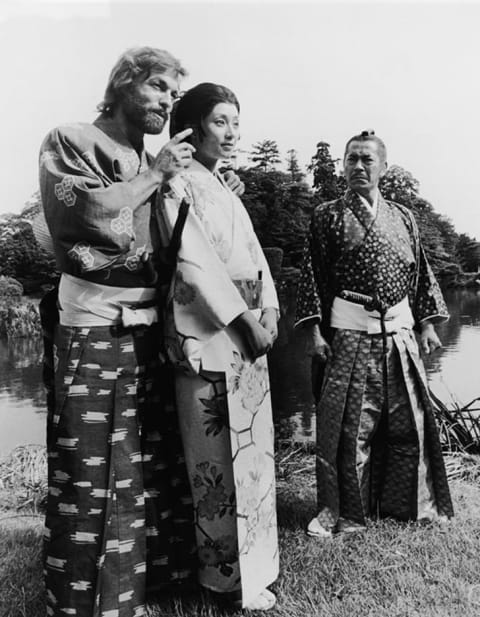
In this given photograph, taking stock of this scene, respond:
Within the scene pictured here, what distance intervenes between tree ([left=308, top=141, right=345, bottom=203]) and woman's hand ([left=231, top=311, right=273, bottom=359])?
2.50 metres

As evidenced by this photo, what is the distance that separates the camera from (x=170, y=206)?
182 centimetres

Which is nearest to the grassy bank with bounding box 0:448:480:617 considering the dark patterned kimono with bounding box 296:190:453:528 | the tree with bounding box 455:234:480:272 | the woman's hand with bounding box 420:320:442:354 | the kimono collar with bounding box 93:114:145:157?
the dark patterned kimono with bounding box 296:190:453:528

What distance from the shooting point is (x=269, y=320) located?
205cm

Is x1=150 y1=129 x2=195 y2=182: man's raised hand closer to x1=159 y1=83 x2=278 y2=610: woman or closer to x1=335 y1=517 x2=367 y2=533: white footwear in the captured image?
x1=159 y1=83 x2=278 y2=610: woman

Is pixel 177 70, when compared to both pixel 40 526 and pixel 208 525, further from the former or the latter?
pixel 40 526

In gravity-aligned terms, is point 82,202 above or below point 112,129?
below

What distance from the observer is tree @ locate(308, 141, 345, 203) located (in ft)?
13.8

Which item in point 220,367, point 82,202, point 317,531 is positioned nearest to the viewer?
point 82,202

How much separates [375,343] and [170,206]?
1262 millimetres

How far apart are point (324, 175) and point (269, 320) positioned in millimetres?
2485

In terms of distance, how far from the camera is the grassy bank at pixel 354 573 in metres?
1.99

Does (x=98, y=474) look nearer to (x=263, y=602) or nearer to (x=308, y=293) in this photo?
(x=263, y=602)

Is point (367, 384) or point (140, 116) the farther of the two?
point (367, 384)

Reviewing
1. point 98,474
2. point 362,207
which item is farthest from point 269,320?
point 362,207
